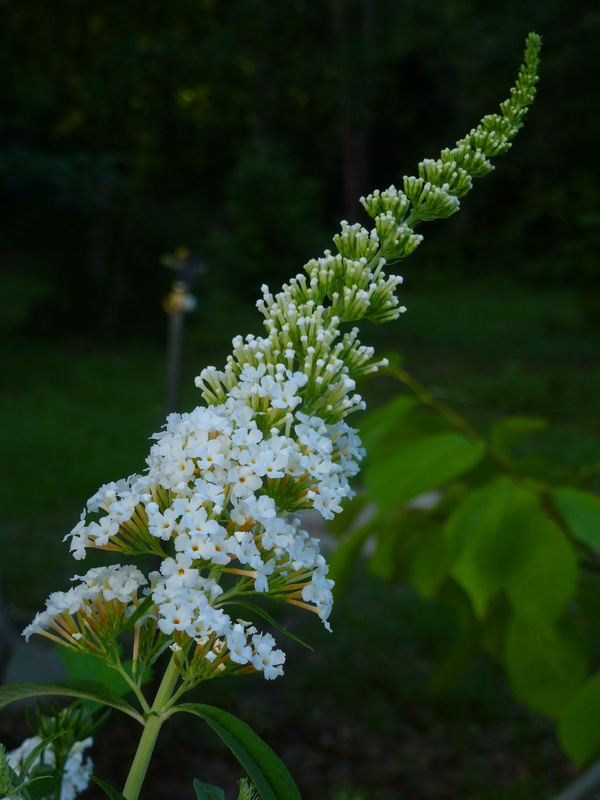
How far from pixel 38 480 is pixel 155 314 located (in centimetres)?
700

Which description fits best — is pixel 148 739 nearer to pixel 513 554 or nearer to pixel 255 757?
pixel 255 757

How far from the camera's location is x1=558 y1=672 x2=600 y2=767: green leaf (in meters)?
1.53

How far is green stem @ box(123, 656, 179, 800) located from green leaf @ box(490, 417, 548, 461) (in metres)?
1.26

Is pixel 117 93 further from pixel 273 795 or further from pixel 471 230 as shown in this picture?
pixel 471 230

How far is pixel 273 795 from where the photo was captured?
58 cm

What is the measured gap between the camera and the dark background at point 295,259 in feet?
12.1

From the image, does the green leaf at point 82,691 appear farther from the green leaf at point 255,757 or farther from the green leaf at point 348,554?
the green leaf at point 348,554

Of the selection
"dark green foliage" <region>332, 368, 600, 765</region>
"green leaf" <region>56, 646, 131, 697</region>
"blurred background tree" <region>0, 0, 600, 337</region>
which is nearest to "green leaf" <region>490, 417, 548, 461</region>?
"dark green foliage" <region>332, 368, 600, 765</region>

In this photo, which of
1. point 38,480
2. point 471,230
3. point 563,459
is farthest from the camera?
point 471,230

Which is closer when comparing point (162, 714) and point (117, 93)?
point (162, 714)

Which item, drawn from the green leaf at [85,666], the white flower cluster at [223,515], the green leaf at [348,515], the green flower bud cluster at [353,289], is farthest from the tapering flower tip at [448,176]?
the green leaf at [348,515]

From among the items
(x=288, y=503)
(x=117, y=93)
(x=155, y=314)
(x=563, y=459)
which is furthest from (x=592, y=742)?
(x=155, y=314)

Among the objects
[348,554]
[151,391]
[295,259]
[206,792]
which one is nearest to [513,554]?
[348,554]

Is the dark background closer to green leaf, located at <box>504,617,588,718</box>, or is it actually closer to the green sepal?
green leaf, located at <box>504,617,588,718</box>
